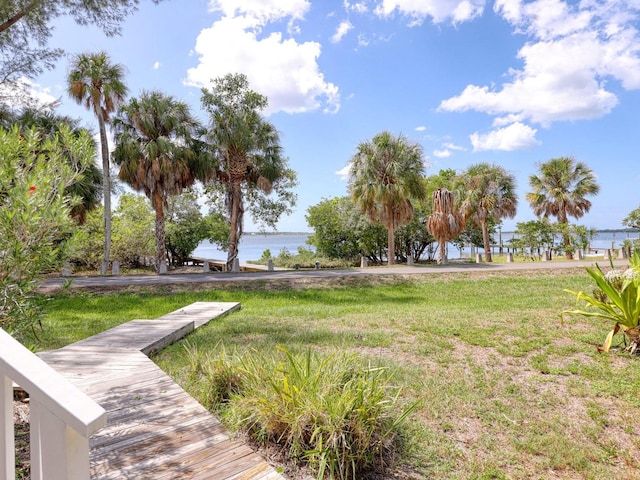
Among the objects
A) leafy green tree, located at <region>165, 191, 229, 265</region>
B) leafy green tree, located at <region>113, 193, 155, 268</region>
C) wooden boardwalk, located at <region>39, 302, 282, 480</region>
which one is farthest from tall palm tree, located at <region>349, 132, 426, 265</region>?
wooden boardwalk, located at <region>39, 302, 282, 480</region>

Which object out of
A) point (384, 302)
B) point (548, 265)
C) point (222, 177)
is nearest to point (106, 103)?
point (222, 177)

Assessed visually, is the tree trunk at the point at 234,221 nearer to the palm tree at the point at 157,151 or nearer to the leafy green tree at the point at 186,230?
the palm tree at the point at 157,151

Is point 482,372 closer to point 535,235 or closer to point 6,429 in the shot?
point 6,429

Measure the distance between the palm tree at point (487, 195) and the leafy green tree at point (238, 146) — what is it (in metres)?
12.6

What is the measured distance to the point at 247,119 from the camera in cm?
1839

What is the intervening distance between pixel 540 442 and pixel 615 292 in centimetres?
287

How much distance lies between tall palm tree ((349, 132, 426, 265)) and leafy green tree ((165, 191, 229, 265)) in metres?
10.9

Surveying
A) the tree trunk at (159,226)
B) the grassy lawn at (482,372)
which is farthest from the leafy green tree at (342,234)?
the grassy lawn at (482,372)

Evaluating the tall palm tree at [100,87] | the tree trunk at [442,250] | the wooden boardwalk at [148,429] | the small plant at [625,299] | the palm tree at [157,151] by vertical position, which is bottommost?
the wooden boardwalk at [148,429]

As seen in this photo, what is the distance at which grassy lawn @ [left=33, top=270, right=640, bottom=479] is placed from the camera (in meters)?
2.65

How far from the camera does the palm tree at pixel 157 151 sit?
16.9m

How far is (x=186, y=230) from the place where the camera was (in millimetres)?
26094

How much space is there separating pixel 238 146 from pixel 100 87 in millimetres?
6474

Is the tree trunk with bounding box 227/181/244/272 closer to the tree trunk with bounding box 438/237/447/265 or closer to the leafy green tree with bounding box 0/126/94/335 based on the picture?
the tree trunk with bounding box 438/237/447/265
